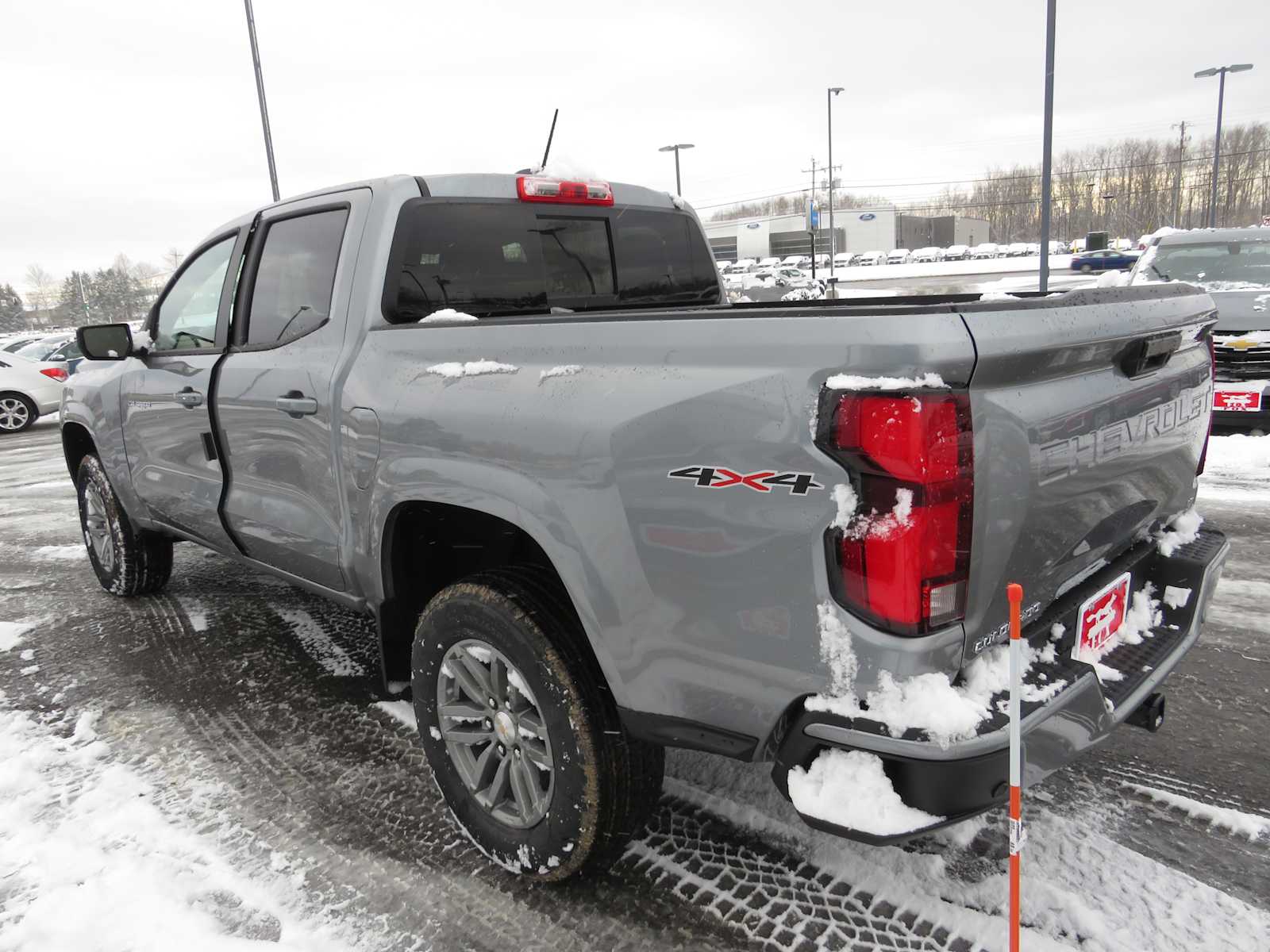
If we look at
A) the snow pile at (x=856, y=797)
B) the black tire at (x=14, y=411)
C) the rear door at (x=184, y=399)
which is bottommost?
the black tire at (x=14, y=411)

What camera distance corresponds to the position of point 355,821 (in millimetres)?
2814

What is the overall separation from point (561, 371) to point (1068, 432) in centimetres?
116

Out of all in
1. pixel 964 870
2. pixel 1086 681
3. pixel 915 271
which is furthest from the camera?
pixel 915 271

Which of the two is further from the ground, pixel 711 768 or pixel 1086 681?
pixel 1086 681

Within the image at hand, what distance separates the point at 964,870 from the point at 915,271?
6224cm

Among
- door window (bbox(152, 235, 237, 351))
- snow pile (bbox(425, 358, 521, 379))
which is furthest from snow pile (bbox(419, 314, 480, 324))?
door window (bbox(152, 235, 237, 351))

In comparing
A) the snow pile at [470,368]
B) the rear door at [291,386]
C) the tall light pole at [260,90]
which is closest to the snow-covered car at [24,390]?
the tall light pole at [260,90]

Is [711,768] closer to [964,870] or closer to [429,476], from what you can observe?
[964,870]

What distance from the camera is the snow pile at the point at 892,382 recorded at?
1575 mm

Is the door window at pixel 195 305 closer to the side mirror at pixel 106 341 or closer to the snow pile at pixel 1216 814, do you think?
the side mirror at pixel 106 341

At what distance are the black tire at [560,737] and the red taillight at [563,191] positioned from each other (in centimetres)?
167

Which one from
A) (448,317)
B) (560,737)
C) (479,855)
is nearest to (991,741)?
(560,737)

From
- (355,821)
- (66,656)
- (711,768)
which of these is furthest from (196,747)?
(711,768)

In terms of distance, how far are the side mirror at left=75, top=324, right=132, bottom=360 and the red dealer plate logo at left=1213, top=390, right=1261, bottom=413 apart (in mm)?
8313
